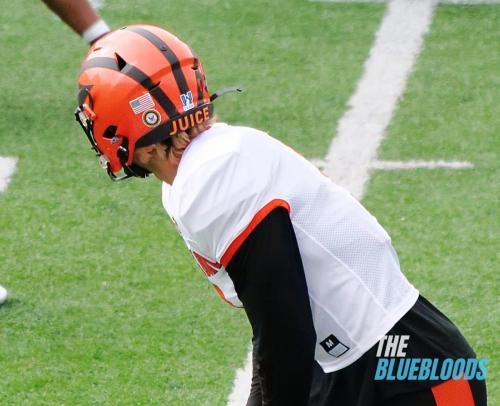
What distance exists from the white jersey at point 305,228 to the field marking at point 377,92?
122 inches

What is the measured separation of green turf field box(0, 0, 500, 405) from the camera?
16.3 feet

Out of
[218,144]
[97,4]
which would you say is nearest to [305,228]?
[218,144]

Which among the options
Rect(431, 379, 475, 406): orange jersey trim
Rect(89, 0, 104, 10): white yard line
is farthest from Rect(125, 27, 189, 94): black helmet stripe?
Rect(89, 0, 104, 10): white yard line

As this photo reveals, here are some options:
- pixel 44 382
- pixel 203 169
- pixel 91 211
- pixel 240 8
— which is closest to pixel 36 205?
pixel 91 211

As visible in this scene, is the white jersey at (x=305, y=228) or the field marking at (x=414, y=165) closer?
the white jersey at (x=305, y=228)

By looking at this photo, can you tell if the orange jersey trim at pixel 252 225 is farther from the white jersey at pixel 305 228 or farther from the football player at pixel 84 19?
the football player at pixel 84 19

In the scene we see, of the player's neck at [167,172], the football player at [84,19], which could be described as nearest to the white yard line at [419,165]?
the football player at [84,19]

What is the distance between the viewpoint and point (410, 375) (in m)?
3.06

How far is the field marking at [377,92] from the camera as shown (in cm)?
646

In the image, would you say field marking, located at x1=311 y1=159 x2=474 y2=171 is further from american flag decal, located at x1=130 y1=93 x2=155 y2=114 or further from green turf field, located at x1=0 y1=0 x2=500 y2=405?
american flag decal, located at x1=130 y1=93 x2=155 y2=114

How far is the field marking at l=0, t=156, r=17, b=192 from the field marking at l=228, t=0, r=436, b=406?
1736 mm

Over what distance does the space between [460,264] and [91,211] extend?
1.93m

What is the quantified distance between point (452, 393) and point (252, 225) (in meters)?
0.74

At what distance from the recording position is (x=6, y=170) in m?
6.59
